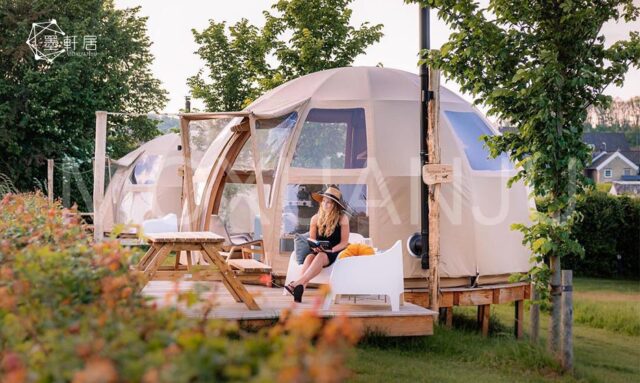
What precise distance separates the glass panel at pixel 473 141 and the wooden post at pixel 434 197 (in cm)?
169

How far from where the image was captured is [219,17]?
20953mm

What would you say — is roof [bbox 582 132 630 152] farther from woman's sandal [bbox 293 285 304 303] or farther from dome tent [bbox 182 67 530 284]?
woman's sandal [bbox 293 285 304 303]

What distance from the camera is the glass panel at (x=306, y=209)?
9.93m

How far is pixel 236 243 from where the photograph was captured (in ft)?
37.6

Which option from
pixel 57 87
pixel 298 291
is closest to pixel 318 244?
pixel 298 291

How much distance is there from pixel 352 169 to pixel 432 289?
191 centimetres

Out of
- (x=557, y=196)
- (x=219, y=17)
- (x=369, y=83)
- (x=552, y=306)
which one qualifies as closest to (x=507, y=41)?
(x=557, y=196)

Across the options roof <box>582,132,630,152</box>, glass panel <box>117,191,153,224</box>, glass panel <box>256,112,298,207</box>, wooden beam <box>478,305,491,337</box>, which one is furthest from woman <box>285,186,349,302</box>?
roof <box>582,132,630,152</box>

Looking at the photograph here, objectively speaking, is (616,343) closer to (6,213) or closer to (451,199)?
(451,199)

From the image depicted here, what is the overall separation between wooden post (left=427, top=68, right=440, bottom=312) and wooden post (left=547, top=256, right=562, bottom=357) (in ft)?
5.37

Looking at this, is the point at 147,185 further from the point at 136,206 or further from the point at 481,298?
the point at 481,298

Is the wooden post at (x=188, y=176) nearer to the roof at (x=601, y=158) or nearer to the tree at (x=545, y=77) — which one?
the tree at (x=545, y=77)

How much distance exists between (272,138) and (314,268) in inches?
112

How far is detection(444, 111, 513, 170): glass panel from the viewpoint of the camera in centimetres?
1059
